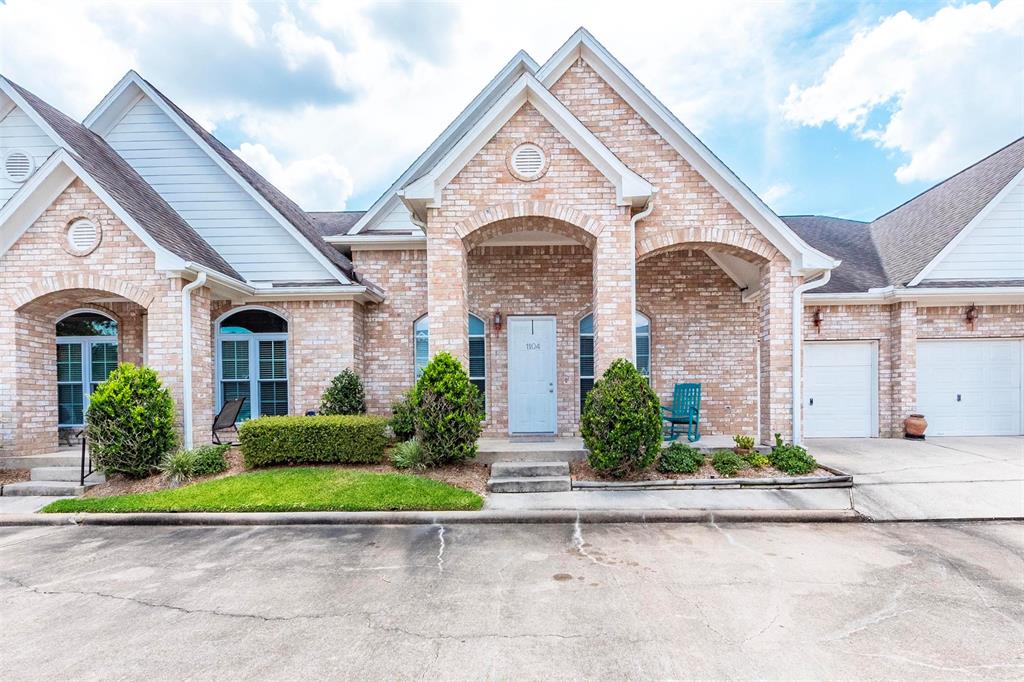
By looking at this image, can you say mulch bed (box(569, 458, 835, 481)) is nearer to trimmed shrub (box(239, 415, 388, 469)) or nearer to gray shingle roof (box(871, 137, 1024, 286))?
trimmed shrub (box(239, 415, 388, 469))

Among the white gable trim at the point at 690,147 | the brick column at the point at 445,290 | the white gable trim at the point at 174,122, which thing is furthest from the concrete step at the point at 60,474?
the white gable trim at the point at 690,147

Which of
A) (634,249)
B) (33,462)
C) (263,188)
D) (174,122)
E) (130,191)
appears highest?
(174,122)

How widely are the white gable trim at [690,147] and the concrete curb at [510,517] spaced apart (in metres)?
4.41

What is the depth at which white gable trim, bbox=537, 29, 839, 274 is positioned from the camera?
305 inches

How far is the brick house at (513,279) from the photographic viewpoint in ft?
24.3

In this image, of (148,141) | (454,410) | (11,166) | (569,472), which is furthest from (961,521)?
(11,166)

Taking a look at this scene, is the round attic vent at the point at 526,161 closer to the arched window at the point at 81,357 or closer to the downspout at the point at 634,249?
the downspout at the point at 634,249

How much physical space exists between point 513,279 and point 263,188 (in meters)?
6.68

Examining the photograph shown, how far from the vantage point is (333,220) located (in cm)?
1351

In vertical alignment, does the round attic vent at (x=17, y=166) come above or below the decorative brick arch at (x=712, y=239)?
above

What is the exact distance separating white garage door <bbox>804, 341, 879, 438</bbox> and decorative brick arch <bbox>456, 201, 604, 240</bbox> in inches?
268

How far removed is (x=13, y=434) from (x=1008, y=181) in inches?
813

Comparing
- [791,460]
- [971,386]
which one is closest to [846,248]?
[971,386]

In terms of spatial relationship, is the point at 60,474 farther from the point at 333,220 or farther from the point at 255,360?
the point at 333,220
